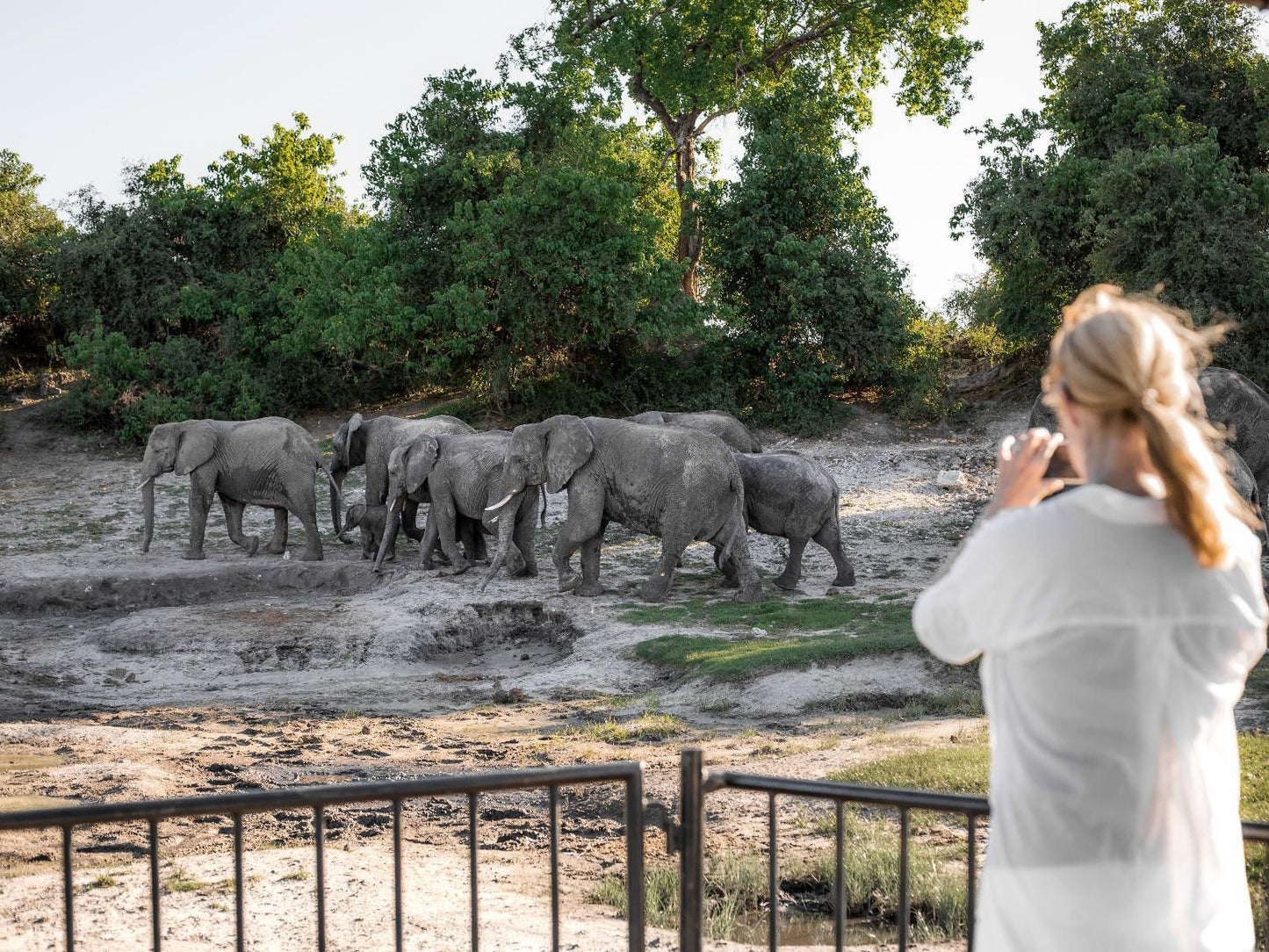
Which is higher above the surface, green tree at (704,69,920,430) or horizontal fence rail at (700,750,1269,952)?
green tree at (704,69,920,430)

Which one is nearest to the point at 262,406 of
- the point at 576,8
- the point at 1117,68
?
the point at 576,8

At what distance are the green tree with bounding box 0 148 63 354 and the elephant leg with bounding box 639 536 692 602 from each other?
23303 mm

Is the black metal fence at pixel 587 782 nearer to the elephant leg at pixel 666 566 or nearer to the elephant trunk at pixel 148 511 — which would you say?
the elephant leg at pixel 666 566

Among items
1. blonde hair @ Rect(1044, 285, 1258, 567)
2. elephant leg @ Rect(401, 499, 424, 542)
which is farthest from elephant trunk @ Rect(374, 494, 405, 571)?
blonde hair @ Rect(1044, 285, 1258, 567)

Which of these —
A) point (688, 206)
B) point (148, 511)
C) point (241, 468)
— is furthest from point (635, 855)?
point (688, 206)

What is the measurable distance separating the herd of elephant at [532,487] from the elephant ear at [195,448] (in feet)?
0.07

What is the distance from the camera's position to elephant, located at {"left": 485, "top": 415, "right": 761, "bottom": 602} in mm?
15055

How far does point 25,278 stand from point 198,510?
18534mm

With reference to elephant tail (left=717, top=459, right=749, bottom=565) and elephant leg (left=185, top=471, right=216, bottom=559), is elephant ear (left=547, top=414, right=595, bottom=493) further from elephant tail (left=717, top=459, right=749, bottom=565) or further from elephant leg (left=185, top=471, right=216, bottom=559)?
elephant leg (left=185, top=471, right=216, bottom=559)

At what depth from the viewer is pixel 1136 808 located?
8.20ft

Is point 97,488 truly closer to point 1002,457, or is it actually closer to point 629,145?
point 629,145

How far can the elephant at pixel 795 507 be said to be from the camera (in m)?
15.5

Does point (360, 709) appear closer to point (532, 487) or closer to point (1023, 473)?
point (532, 487)

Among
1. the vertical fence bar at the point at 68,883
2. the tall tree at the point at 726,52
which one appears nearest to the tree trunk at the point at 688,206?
the tall tree at the point at 726,52
